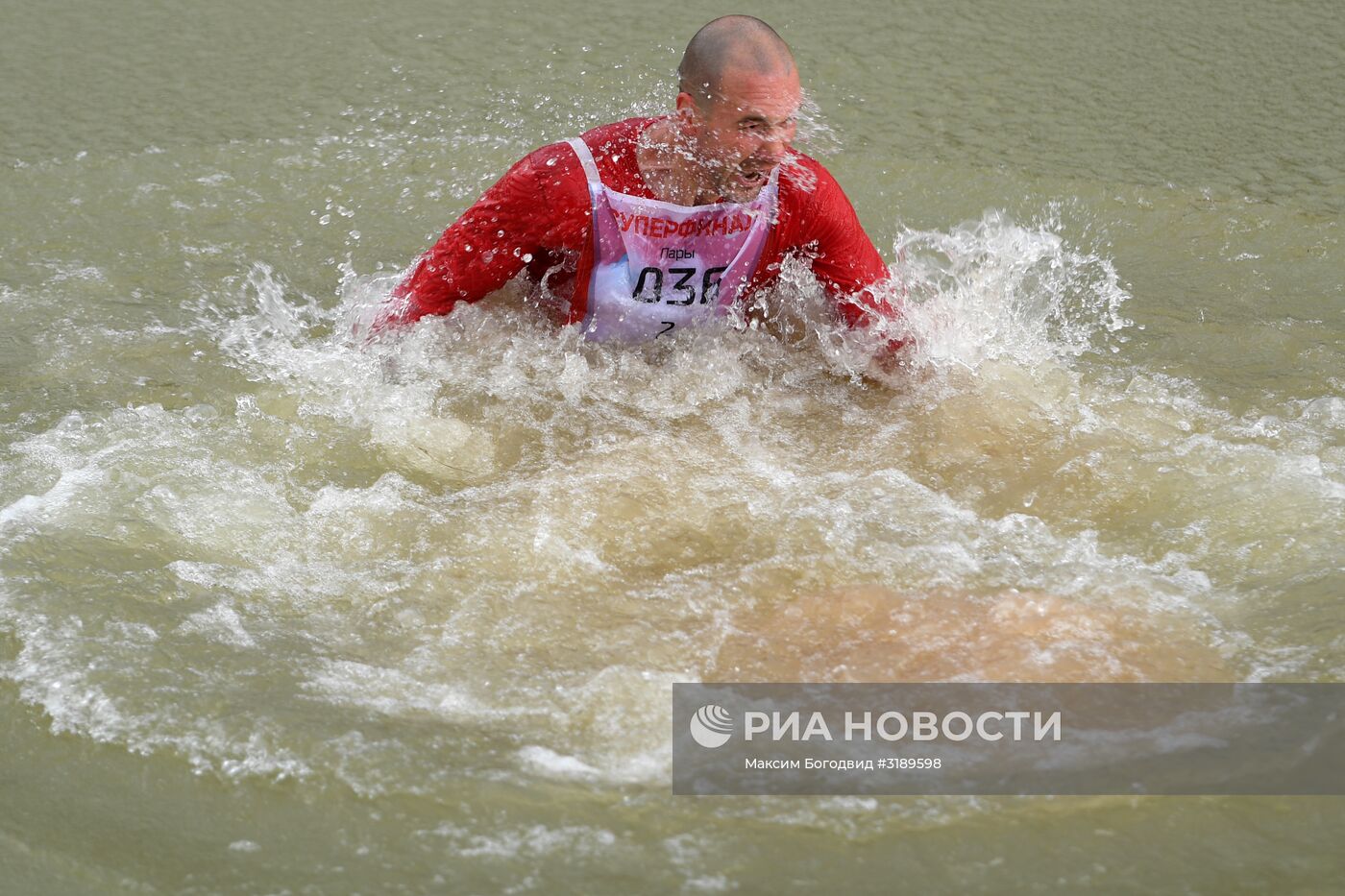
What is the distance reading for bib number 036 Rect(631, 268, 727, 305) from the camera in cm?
303

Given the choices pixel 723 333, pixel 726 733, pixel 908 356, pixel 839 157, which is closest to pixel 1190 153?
pixel 839 157

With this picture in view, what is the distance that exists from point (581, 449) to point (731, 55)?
2.87ft

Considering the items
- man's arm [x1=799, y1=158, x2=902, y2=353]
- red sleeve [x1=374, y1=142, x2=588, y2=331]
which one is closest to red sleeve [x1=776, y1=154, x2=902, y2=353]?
man's arm [x1=799, y1=158, x2=902, y2=353]

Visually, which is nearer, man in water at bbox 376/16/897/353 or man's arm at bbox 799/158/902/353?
man in water at bbox 376/16/897/353

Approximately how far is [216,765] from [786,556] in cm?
108

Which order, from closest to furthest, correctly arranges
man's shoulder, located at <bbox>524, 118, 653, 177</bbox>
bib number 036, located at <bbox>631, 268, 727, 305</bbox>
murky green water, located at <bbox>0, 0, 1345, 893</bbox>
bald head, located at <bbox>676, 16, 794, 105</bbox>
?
murky green water, located at <bbox>0, 0, 1345, 893</bbox>, bald head, located at <bbox>676, 16, 794, 105</bbox>, man's shoulder, located at <bbox>524, 118, 653, 177</bbox>, bib number 036, located at <bbox>631, 268, 727, 305</bbox>

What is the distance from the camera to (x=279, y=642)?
2307 mm

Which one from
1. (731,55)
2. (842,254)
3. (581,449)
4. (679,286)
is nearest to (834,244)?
(842,254)

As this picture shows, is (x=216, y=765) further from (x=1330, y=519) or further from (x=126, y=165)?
(x=126, y=165)

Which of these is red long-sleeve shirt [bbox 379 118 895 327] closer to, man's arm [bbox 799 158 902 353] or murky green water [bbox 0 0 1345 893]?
man's arm [bbox 799 158 902 353]

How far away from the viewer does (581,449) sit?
2953 millimetres

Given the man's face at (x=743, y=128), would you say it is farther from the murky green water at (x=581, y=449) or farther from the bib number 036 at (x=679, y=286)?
the murky green water at (x=581, y=449)

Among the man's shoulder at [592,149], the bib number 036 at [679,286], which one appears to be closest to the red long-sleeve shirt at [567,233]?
the man's shoulder at [592,149]

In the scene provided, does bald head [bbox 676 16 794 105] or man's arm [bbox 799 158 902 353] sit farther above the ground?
bald head [bbox 676 16 794 105]
